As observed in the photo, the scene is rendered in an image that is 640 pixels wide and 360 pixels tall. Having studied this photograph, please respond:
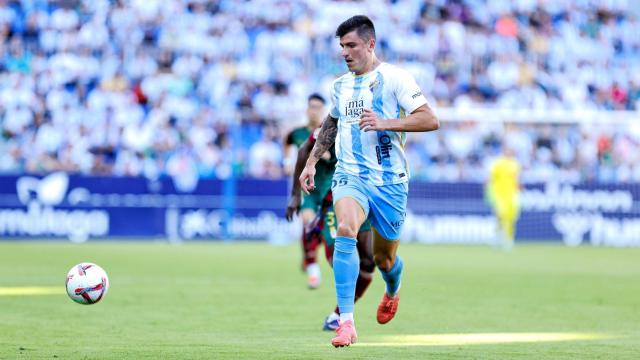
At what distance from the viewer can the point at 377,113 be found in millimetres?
9336

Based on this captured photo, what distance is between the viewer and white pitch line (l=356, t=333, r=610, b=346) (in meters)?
9.94

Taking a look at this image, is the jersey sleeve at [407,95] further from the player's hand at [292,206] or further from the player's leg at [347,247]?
the player's hand at [292,206]

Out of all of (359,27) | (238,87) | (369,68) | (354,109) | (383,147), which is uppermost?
(238,87)

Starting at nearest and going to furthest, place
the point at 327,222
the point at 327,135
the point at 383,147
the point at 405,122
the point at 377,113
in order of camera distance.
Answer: the point at 405,122, the point at 377,113, the point at 383,147, the point at 327,135, the point at 327,222

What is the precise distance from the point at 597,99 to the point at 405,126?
27.3 m

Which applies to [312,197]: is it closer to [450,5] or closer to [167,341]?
[167,341]

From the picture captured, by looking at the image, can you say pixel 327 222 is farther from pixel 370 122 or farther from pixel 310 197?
pixel 370 122

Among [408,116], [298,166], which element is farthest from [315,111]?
[408,116]

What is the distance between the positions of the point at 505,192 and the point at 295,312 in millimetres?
16640

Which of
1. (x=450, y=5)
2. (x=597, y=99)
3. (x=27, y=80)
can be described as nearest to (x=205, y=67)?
(x=27, y=80)

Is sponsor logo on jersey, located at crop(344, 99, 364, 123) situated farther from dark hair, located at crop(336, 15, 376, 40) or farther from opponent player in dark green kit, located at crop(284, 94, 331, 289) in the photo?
opponent player in dark green kit, located at crop(284, 94, 331, 289)

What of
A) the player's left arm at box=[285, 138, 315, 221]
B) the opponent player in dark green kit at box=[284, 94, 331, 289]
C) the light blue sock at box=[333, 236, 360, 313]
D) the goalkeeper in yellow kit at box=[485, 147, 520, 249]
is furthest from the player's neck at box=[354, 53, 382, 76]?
the goalkeeper in yellow kit at box=[485, 147, 520, 249]

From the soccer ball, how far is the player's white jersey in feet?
8.33

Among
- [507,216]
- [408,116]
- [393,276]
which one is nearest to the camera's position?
[408,116]
